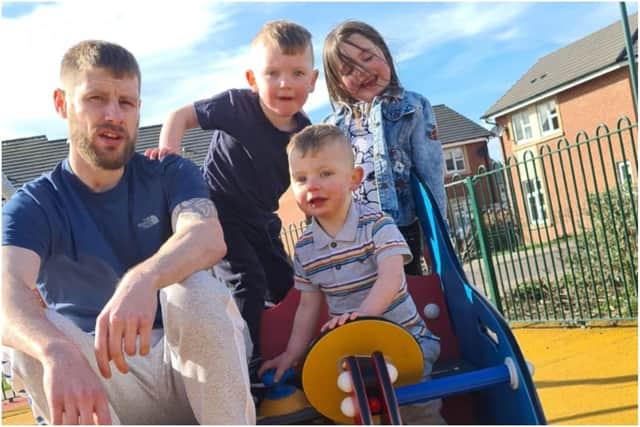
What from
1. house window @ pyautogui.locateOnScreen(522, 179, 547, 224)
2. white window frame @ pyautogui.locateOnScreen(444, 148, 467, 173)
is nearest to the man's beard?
house window @ pyautogui.locateOnScreen(522, 179, 547, 224)

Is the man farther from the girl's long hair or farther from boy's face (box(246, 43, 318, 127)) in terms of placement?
the girl's long hair

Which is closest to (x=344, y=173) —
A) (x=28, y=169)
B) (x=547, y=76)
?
(x=28, y=169)

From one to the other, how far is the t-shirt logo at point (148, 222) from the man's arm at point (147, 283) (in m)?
0.17

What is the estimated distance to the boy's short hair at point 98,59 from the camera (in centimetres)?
197

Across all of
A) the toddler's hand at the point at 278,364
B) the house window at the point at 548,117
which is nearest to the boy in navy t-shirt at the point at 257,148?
the toddler's hand at the point at 278,364

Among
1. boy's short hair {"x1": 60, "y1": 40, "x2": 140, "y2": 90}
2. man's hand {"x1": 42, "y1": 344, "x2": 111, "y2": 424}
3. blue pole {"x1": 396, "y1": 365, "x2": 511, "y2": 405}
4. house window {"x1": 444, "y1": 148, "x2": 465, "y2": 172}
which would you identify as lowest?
blue pole {"x1": 396, "y1": 365, "x2": 511, "y2": 405}

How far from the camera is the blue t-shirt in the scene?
1888mm

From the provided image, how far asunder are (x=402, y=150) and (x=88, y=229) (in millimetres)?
1403

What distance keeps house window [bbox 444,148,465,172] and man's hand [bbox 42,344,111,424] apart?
104 feet

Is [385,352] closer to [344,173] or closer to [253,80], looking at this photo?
[344,173]

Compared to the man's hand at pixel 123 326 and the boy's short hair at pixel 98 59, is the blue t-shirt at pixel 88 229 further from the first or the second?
the man's hand at pixel 123 326

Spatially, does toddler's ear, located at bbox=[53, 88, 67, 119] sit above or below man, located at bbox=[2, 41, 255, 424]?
above

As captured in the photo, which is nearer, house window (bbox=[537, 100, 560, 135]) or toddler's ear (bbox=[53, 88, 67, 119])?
toddler's ear (bbox=[53, 88, 67, 119])

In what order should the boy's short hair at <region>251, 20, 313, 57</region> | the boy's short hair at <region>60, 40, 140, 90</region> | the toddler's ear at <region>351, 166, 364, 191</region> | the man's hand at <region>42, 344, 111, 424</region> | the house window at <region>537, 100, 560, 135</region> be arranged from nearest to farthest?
the man's hand at <region>42, 344, 111, 424</region>, the boy's short hair at <region>60, 40, 140, 90</region>, the toddler's ear at <region>351, 166, 364, 191</region>, the boy's short hair at <region>251, 20, 313, 57</region>, the house window at <region>537, 100, 560, 135</region>
